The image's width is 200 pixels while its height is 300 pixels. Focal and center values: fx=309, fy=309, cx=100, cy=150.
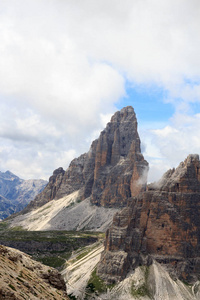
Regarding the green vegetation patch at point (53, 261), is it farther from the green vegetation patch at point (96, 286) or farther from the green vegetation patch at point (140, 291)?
the green vegetation patch at point (140, 291)

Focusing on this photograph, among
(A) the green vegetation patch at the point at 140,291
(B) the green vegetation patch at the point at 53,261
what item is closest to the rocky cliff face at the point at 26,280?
(A) the green vegetation patch at the point at 140,291

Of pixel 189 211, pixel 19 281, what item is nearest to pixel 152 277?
pixel 189 211

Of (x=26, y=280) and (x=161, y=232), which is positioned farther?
(x=161, y=232)

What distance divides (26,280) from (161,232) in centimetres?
10417

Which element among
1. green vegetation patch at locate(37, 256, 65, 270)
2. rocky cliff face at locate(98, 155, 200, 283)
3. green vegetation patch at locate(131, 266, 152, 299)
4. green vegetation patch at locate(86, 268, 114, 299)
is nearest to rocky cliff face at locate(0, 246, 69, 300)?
green vegetation patch at locate(131, 266, 152, 299)

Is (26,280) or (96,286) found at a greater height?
(26,280)

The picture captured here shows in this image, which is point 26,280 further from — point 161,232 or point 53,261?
point 53,261

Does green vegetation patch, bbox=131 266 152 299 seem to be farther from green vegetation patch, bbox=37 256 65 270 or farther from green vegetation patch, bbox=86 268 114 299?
green vegetation patch, bbox=37 256 65 270

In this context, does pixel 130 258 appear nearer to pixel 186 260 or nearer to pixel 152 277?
pixel 152 277

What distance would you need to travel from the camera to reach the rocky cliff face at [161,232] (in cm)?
12812

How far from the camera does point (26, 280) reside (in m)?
39.7

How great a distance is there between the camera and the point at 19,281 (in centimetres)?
3741

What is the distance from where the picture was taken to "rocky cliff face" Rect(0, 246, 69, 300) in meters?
33.3

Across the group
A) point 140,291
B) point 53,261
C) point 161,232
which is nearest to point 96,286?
point 140,291
